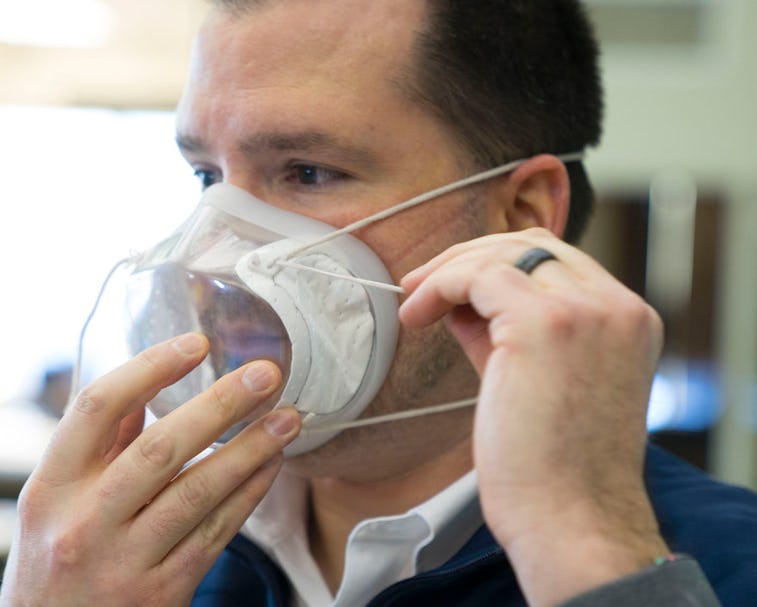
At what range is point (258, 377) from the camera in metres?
1.06

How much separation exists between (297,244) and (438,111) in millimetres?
301

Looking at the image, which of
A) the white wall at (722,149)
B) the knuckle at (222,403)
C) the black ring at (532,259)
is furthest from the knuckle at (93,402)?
the white wall at (722,149)

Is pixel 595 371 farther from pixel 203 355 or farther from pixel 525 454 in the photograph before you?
pixel 203 355

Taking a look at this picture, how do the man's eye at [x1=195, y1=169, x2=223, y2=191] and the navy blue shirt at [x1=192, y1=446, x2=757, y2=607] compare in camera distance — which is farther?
the man's eye at [x1=195, y1=169, x2=223, y2=191]

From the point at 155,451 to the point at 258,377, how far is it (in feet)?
0.45

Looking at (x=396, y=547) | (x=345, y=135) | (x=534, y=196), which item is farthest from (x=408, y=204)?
(x=396, y=547)

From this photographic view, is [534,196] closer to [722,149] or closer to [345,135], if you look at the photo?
[345,135]

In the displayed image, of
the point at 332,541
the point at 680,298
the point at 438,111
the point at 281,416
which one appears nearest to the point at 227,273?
the point at 281,416

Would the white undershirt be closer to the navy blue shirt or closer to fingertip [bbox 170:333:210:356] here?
the navy blue shirt

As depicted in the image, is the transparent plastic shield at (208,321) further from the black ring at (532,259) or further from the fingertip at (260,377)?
the black ring at (532,259)

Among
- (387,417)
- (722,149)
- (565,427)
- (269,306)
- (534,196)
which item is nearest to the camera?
(565,427)

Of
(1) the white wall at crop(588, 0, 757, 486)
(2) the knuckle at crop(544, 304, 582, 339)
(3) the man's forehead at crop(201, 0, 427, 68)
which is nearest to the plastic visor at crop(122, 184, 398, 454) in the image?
(3) the man's forehead at crop(201, 0, 427, 68)

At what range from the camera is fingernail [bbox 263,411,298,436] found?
110cm

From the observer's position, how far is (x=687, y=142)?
492cm
